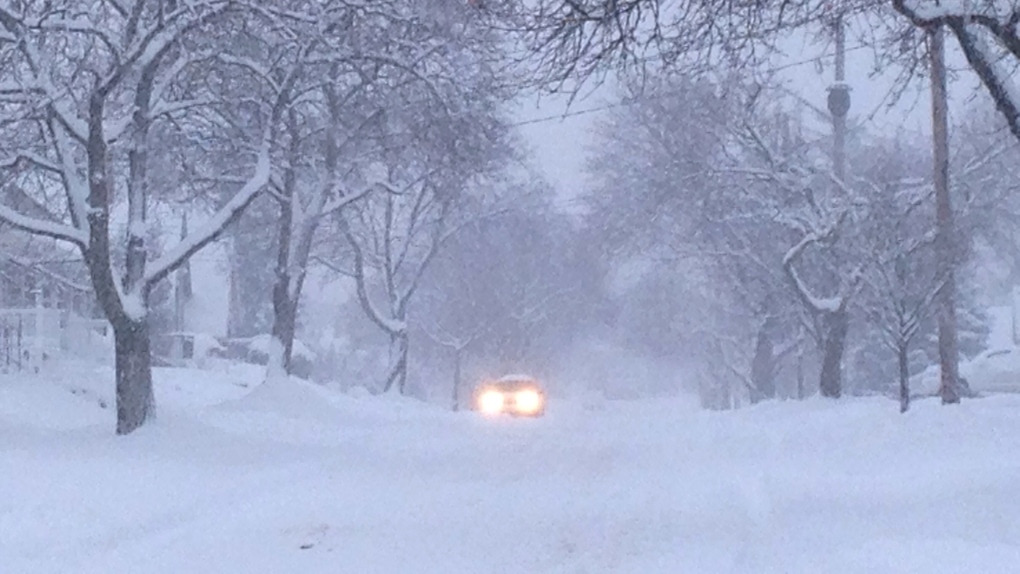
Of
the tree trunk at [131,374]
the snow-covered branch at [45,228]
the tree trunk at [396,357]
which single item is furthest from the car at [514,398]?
the snow-covered branch at [45,228]

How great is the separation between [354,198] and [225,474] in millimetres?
12993

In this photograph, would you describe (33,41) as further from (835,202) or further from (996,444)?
(835,202)

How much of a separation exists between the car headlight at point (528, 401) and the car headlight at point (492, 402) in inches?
15.7

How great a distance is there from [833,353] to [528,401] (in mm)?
7342

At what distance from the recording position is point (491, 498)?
36.0ft

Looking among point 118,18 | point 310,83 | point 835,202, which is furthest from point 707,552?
point 835,202

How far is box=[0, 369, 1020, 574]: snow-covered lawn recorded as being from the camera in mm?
8086

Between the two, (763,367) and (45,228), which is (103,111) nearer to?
(45,228)

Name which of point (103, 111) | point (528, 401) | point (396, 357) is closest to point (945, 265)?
point (103, 111)

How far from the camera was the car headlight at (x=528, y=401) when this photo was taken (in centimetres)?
3050

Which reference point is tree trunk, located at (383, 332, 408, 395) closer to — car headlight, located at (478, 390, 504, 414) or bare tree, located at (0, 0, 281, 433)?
car headlight, located at (478, 390, 504, 414)

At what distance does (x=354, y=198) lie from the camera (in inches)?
974

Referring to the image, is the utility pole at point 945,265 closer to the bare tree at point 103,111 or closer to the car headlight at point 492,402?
the bare tree at point 103,111

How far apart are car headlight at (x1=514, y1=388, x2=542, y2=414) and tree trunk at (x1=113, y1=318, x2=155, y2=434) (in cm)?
1653
